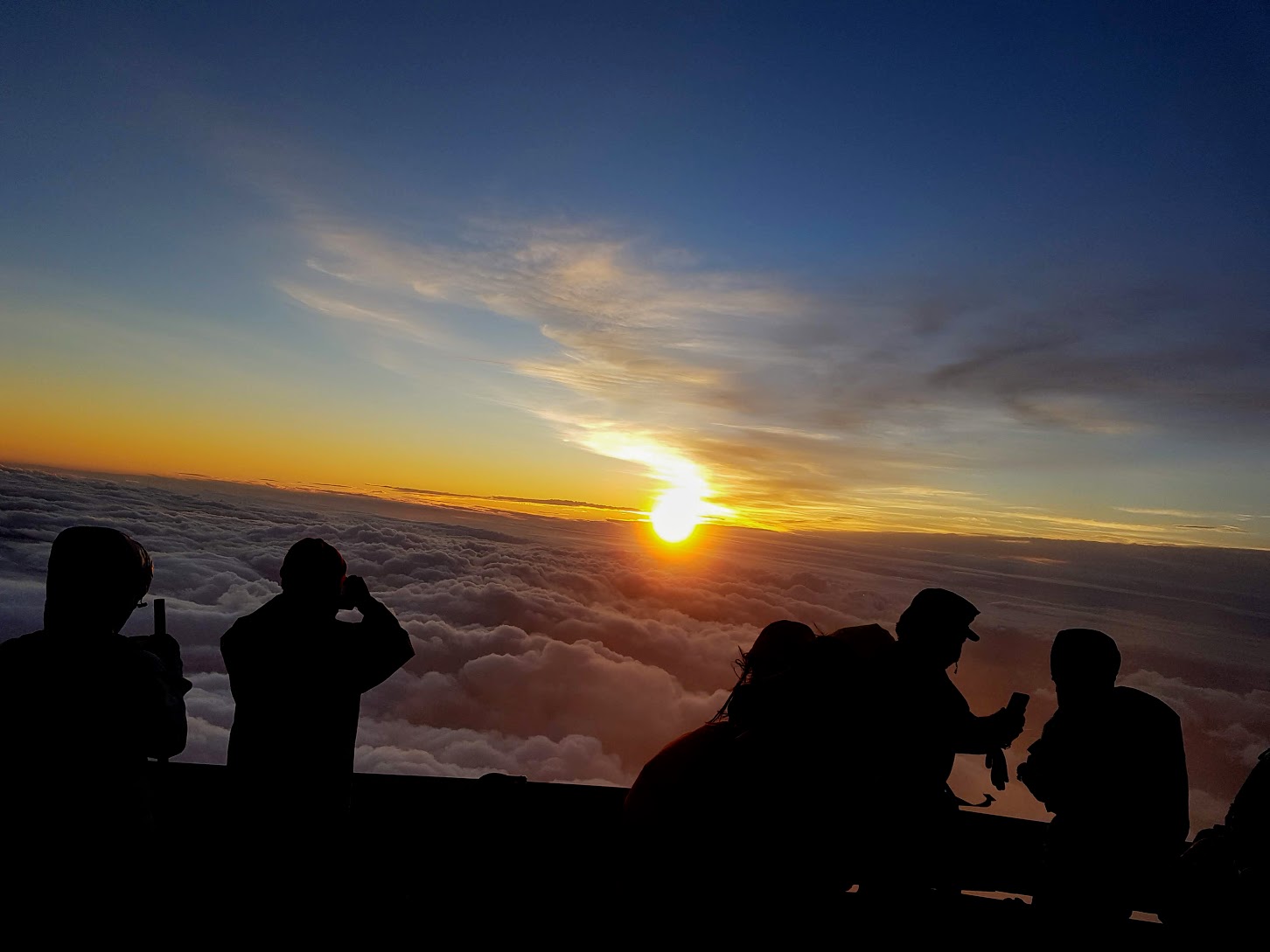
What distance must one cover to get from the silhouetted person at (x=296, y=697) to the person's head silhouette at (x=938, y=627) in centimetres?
205

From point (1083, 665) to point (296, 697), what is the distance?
3079mm

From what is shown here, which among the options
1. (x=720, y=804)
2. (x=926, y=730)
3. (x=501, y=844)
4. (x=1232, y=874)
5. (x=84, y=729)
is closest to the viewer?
(x=720, y=804)

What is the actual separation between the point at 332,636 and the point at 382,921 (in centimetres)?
127

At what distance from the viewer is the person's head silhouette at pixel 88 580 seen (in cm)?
186

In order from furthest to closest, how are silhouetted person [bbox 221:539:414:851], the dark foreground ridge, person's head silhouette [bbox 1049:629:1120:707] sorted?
the dark foreground ridge → person's head silhouette [bbox 1049:629:1120:707] → silhouetted person [bbox 221:539:414:851]

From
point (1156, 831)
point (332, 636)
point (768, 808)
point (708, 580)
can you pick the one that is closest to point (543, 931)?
point (332, 636)

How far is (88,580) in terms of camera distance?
187 cm

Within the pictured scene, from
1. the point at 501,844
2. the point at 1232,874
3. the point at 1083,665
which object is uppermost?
the point at 1083,665

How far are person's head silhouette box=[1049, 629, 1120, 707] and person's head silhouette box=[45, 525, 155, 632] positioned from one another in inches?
129

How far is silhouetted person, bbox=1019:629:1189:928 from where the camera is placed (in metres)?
2.43

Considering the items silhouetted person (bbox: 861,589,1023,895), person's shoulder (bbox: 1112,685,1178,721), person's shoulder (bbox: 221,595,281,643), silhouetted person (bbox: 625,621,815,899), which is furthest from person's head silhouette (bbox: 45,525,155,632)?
person's shoulder (bbox: 1112,685,1178,721)

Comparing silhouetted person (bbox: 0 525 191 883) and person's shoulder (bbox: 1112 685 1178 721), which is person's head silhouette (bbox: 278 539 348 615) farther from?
person's shoulder (bbox: 1112 685 1178 721)

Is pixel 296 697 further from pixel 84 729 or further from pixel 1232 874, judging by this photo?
pixel 1232 874

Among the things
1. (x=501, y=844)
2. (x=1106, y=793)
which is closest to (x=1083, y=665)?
(x=1106, y=793)
